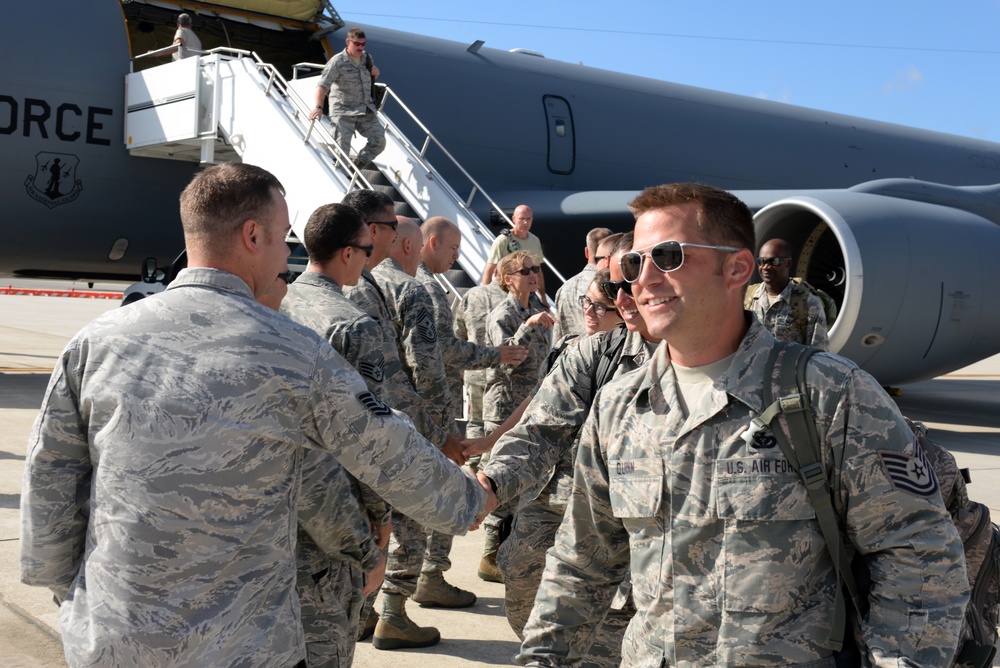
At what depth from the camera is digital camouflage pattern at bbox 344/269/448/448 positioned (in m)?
3.52

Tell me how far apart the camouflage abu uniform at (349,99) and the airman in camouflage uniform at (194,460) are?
741 cm

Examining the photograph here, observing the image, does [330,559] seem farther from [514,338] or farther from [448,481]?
[514,338]

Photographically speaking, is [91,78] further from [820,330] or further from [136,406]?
[136,406]

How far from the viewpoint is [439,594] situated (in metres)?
4.89

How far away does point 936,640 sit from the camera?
1.79 meters

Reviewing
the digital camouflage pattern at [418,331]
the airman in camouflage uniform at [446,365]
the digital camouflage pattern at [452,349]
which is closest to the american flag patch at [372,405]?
the digital camouflage pattern at [418,331]

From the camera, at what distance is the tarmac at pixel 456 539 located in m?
4.18

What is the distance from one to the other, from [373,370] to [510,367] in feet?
8.02

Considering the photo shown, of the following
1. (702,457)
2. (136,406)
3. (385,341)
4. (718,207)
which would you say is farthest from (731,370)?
(385,341)

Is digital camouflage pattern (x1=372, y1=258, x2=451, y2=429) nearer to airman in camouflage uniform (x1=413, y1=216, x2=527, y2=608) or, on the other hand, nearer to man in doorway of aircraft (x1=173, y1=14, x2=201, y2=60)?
airman in camouflage uniform (x1=413, y1=216, x2=527, y2=608)

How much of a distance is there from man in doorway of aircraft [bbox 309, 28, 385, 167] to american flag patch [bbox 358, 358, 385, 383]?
634 cm

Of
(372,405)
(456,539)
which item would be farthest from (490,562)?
(372,405)

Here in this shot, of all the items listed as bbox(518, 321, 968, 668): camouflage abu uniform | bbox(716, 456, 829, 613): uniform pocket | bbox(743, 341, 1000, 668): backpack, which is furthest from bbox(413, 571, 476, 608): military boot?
bbox(716, 456, 829, 613): uniform pocket

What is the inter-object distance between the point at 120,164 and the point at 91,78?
0.85m
